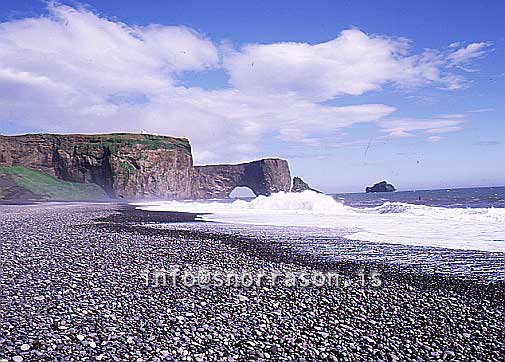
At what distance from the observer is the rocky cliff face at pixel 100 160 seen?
9300 cm

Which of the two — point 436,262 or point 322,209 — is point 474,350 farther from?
point 322,209

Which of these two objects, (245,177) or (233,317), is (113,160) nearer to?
(245,177)

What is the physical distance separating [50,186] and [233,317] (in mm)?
83395

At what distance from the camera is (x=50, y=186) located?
8181 centimetres

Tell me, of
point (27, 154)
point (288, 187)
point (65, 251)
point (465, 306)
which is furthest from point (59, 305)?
point (288, 187)

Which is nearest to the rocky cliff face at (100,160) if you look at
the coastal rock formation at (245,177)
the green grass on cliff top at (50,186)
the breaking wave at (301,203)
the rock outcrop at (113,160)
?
the rock outcrop at (113,160)

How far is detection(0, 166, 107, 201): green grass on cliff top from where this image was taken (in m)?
76.1

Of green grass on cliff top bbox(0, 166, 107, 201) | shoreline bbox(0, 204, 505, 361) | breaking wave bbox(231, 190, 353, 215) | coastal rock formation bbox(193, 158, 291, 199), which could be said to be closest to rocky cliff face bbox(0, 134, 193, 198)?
green grass on cliff top bbox(0, 166, 107, 201)

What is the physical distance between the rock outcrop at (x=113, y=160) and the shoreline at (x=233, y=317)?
88244 mm

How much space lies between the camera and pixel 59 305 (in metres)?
6.77

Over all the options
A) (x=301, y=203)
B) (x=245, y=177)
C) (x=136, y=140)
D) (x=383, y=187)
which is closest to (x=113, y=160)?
(x=136, y=140)

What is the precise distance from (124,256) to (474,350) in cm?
826

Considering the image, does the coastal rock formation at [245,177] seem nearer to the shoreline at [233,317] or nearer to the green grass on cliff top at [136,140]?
the green grass on cliff top at [136,140]

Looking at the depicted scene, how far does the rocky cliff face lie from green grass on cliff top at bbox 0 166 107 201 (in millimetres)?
2908
